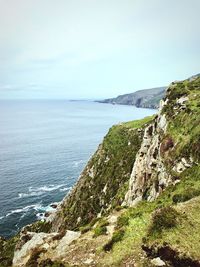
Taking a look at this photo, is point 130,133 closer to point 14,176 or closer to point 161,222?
point 14,176

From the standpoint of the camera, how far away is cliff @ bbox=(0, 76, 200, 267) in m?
22.0

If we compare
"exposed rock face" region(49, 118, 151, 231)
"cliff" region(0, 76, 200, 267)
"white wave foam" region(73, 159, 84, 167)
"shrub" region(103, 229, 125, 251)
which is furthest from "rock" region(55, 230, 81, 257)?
"white wave foam" region(73, 159, 84, 167)

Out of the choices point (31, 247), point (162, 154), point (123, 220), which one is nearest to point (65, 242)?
point (31, 247)

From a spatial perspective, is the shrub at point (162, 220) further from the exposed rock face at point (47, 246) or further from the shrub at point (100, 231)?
the exposed rock face at point (47, 246)

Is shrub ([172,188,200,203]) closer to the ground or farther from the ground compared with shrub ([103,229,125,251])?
farther from the ground

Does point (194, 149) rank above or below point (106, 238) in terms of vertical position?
above

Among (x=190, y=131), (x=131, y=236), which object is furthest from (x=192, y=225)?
(x=190, y=131)

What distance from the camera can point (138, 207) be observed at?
1273 inches

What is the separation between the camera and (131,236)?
24125 mm

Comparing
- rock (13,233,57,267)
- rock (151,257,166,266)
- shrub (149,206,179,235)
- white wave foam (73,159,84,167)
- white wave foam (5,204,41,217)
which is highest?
shrub (149,206,179,235)

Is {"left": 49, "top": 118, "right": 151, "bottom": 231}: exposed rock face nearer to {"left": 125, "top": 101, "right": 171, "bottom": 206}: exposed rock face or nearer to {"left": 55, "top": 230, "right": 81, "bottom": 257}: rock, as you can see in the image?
{"left": 125, "top": 101, "right": 171, "bottom": 206}: exposed rock face

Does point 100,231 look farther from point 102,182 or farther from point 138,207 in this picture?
point 102,182

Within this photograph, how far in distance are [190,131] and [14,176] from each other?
107 m

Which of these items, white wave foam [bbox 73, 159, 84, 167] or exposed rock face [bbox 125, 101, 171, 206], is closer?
exposed rock face [bbox 125, 101, 171, 206]
